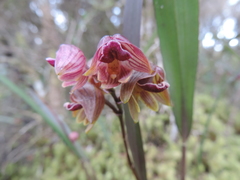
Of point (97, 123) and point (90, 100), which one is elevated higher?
point (90, 100)

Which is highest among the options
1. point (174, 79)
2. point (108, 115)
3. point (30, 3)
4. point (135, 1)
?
point (30, 3)

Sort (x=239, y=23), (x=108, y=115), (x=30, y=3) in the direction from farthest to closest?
1. (x=239, y=23)
2. (x=30, y=3)
3. (x=108, y=115)

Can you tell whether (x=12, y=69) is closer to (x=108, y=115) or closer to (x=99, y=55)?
(x=108, y=115)

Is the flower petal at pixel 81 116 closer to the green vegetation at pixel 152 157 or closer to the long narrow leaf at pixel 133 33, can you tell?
the long narrow leaf at pixel 133 33

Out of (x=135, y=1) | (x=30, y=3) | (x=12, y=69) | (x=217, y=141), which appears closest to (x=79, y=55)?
(x=135, y=1)

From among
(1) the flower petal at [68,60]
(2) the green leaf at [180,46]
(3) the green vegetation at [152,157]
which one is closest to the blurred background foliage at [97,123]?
(3) the green vegetation at [152,157]

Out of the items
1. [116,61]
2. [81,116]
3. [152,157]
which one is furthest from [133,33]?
[152,157]

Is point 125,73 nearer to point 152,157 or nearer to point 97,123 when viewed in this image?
point 152,157
